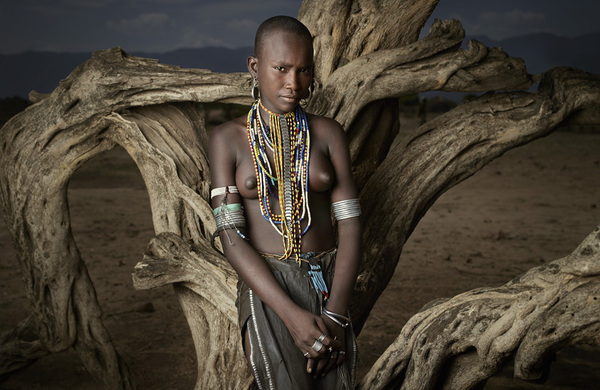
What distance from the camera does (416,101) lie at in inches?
650

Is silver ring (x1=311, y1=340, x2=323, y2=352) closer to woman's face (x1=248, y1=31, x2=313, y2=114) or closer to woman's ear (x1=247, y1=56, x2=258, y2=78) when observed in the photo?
woman's face (x1=248, y1=31, x2=313, y2=114)

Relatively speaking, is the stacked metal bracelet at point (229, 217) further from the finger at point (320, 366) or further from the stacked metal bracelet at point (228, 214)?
the finger at point (320, 366)

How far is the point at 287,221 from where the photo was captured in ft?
7.91

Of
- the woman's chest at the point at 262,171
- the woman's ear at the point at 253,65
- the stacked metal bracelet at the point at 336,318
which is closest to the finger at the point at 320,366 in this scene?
the stacked metal bracelet at the point at 336,318

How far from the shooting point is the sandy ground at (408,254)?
4383 mm

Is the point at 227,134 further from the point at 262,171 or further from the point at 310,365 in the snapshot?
the point at 310,365

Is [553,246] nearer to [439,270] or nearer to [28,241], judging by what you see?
[439,270]

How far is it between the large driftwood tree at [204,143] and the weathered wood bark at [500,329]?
17 mm

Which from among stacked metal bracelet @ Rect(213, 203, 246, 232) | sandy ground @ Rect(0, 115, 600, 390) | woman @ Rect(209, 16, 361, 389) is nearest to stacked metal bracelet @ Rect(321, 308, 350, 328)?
woman @ Rect(209, 16, 361, 389)

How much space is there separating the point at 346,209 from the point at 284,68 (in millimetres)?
587

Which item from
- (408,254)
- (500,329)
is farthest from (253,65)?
(408,254)

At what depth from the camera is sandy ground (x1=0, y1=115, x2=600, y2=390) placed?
438 centimetres

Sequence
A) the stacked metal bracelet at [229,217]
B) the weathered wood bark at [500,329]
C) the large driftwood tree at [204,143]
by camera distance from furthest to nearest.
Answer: the large driftwood tree at [204,143], the stacked metal bracelet at [229,217], the weathered wood bark at [500,329]

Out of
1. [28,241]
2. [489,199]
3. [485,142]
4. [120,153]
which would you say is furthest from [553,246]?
[120,153]
